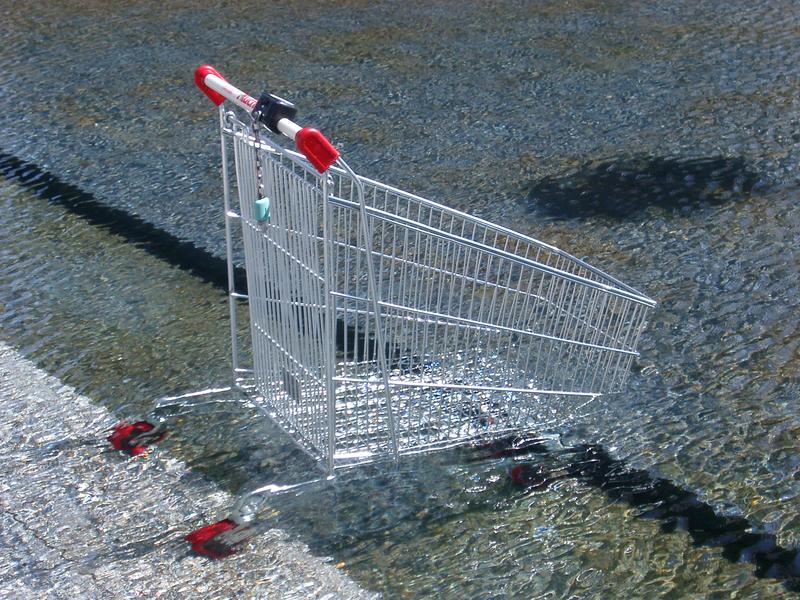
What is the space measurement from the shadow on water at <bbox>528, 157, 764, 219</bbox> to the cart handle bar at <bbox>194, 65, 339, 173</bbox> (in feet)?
8.85

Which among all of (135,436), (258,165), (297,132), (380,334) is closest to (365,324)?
(380,334)

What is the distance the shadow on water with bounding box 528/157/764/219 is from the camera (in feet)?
18.7

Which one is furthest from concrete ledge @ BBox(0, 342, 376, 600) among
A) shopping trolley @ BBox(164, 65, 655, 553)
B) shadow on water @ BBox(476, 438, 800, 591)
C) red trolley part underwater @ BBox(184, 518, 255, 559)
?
shadow on water @ BBox(476, 438, 800, 591)

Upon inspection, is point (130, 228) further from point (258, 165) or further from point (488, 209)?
point (258, 165)

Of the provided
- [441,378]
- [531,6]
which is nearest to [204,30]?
[531,6]

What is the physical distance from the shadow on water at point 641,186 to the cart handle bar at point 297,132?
2696 mm

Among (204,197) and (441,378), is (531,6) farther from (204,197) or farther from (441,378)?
(441,378)

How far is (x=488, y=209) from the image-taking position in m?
5.77

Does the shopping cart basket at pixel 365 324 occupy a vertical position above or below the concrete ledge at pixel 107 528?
above

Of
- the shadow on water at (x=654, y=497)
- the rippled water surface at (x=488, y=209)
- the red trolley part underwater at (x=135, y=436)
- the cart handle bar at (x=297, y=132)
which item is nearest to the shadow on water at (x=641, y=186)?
the rippled water surface at (x=488, y=209)

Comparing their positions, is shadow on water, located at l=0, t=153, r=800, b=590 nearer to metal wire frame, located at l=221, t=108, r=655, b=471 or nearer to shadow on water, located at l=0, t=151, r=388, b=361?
metal wire frame, located at l=221, t=108, r=655, b=471

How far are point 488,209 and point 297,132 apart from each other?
118 inches

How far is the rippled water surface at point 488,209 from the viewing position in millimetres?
3275

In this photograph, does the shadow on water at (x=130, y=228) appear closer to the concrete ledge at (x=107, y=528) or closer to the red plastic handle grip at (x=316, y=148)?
the concrete ledge at (x=107, y=528)
